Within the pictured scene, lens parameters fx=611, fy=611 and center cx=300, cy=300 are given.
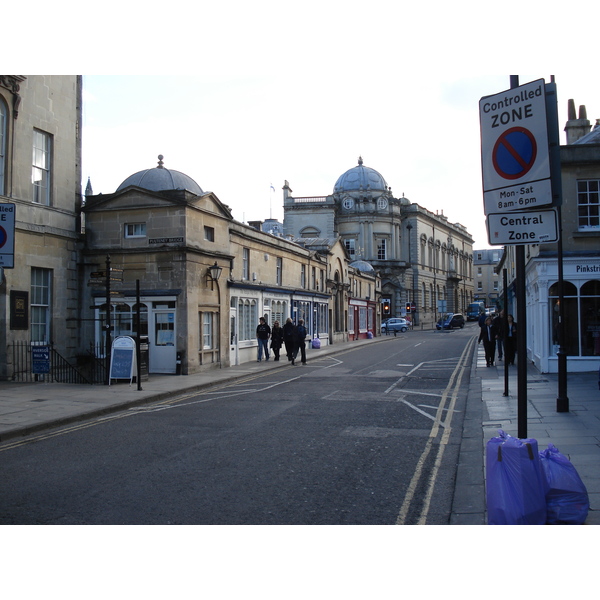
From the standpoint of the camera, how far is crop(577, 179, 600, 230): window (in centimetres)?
1811

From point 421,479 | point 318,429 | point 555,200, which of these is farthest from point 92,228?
point 555,200

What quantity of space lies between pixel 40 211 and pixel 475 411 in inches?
554

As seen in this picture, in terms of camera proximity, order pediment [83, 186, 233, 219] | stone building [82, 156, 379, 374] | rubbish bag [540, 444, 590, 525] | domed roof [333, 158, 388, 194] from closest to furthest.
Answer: rubbish bag [540, 444, 590, 525]
stone building [82, 156, 379, 374]
pediment [83, 186, 233, 219]
domed roof [333, 158, 388, 194]

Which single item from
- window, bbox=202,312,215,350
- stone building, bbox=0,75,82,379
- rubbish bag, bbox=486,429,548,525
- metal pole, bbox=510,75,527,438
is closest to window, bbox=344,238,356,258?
window, bbox=202,312,215,350

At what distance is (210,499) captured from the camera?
252 inches

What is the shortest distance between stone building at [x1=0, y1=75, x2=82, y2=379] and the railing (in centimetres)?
6

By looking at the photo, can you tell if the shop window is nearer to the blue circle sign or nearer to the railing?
the railing

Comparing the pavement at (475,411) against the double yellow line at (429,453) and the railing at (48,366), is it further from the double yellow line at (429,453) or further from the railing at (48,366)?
the railing at (48,366)

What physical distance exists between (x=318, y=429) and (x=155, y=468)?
3421mm

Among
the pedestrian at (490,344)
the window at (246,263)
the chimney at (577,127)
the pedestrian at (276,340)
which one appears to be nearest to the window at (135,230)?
the window at (246,263)

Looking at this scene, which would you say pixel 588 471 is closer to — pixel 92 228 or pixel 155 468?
pixel 155 468

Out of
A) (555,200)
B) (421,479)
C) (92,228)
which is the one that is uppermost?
(92,228)

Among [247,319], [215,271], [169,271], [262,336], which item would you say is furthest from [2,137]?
A: [262,336]

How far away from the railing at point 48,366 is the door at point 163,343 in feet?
5.67
